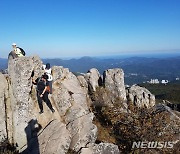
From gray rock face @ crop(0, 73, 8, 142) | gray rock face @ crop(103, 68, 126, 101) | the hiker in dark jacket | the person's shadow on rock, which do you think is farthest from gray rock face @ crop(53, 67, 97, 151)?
gray rock face @ crop(103, 68, 126, 101)

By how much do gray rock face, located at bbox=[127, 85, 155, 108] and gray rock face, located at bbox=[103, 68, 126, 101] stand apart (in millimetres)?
2033

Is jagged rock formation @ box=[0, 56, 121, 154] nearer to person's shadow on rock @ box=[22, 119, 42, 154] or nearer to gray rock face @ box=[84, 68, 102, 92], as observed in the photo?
person's shadow on rock @ box=[22, 119, 42, 154]

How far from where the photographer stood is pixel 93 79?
29.5m

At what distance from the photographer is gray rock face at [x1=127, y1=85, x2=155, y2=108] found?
3108cm

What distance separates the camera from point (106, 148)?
708 inches

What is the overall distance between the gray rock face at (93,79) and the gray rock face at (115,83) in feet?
3.46

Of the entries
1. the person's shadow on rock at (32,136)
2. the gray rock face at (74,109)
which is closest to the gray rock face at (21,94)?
the person's shadow on rock at (32,136)

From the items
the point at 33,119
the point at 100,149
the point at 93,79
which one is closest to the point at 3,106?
the point at 33,119

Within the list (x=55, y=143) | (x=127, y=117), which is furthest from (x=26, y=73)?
(x=127, y=117)

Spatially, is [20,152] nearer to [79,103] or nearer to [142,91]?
[79,103]

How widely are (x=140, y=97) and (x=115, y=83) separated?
169 inches

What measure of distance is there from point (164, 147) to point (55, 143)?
9.20 meters

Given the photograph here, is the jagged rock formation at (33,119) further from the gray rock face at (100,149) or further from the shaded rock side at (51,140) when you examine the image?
the gray rock face at (100,149)

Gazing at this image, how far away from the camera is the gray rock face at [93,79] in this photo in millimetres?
28575
